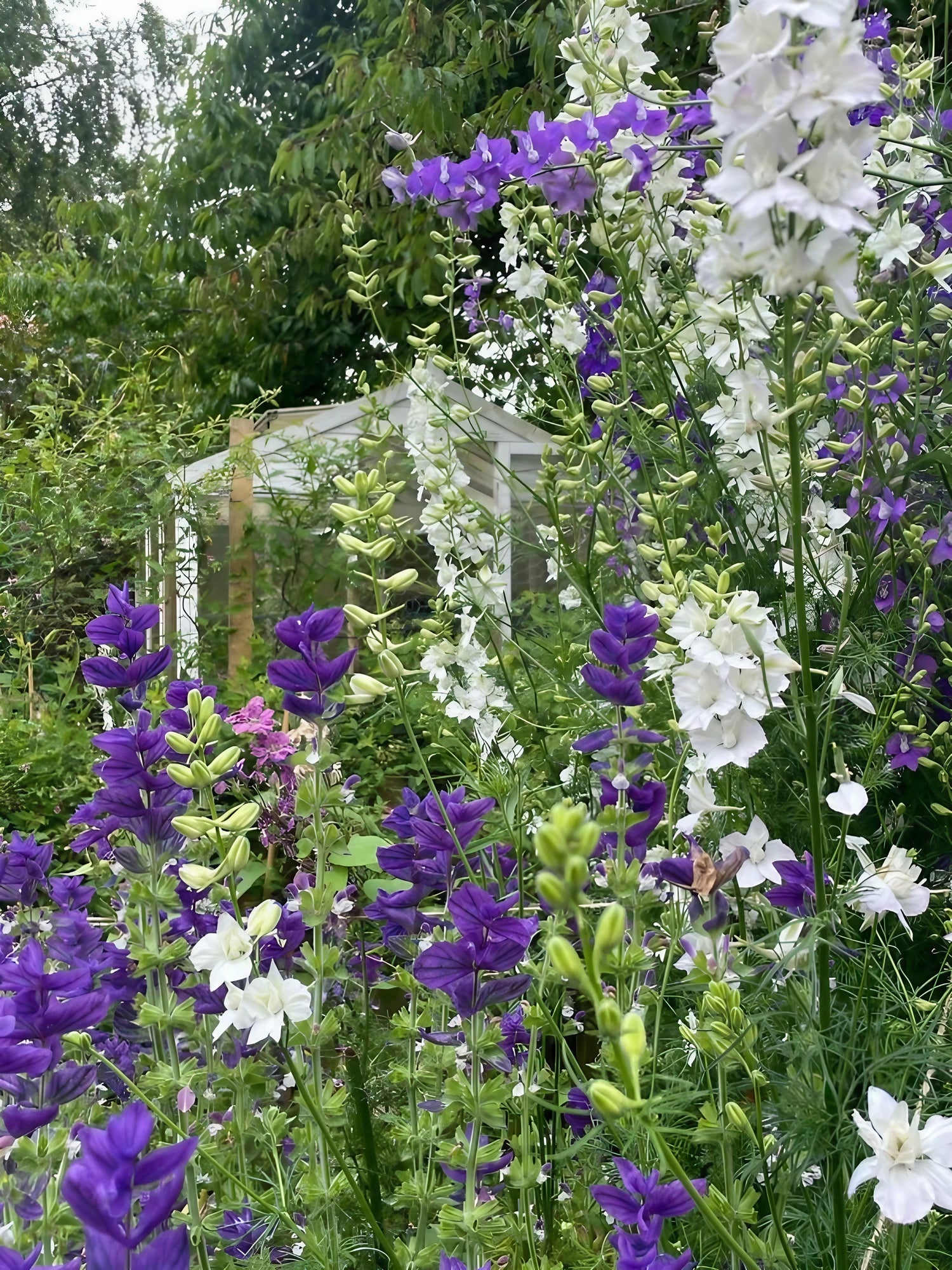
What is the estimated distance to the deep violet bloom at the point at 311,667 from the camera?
974mm

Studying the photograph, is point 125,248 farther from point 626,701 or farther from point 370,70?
point 626,701

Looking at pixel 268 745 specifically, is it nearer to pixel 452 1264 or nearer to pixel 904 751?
pixel 904 751

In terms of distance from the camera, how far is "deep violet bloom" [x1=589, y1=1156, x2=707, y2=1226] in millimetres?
811

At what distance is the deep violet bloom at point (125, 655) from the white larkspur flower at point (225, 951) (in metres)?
0.28

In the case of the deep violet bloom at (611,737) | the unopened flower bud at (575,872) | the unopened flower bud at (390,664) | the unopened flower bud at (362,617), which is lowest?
the deep violet bloom at (611,737)

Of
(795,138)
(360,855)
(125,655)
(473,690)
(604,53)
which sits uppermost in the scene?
(604,53)

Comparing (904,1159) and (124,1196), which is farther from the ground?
(124,1196)

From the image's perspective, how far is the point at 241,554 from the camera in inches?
165

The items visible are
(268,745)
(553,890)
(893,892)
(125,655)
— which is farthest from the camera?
(268,745)

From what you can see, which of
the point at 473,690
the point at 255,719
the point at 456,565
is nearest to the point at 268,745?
the point at 255,719

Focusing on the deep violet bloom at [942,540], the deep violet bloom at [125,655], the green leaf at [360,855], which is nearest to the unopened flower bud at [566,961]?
the deep violet bloom at [125,655]

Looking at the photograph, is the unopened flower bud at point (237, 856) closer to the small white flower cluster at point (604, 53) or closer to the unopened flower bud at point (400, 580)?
the unopened flower bud at point (400, 580)

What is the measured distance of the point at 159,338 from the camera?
777 centimetres

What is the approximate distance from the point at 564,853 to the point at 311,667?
588mm
